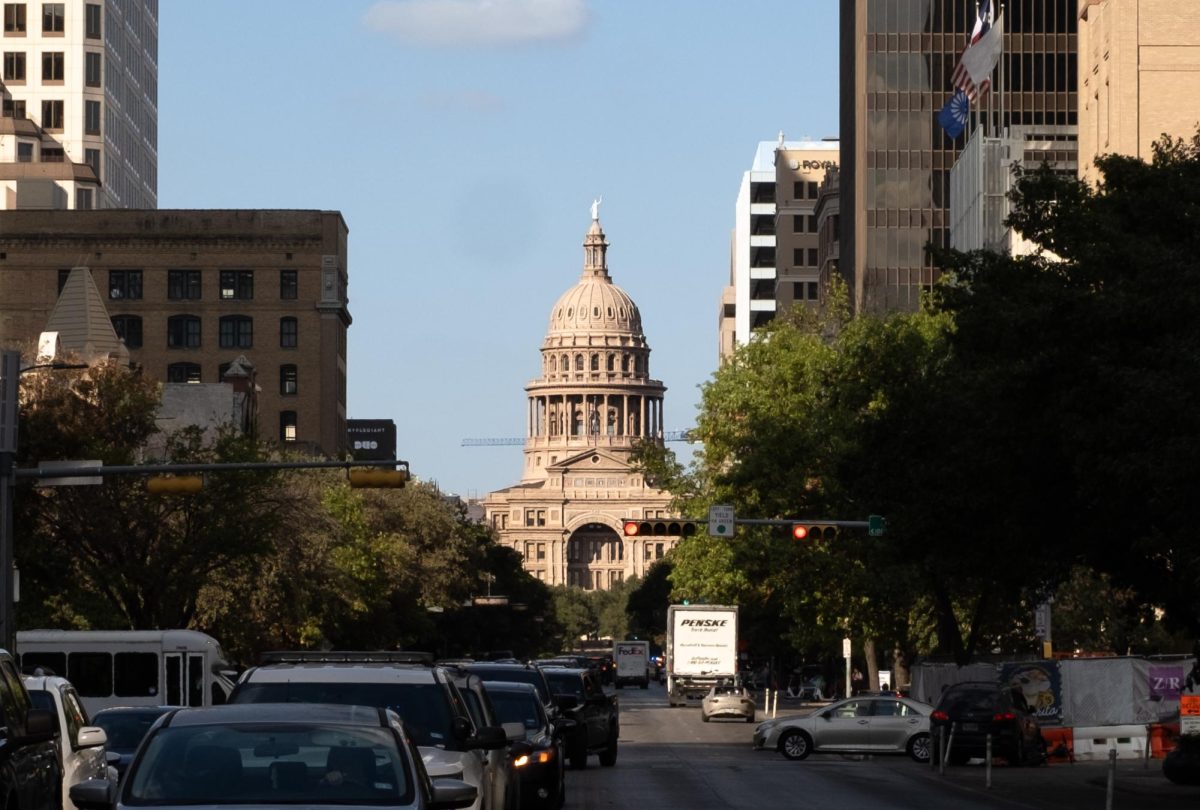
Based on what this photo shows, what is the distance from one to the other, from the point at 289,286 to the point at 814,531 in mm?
83402

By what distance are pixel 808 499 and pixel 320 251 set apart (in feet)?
229

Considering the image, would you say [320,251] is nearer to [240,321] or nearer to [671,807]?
[240,321]

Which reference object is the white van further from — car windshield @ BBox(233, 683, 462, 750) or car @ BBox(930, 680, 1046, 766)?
car windshield @ BBox(233, 683, 462, 750)

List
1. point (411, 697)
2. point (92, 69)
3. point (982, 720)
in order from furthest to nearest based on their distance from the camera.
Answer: point (92, 69) < point (982, 720) < point (411, 697)

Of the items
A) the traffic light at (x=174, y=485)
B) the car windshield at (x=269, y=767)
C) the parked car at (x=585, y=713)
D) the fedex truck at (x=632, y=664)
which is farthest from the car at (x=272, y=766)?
the fedex truck at (x=632, y=664)

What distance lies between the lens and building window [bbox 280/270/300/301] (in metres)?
127

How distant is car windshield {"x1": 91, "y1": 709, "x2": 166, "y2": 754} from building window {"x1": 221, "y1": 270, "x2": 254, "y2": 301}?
102 m

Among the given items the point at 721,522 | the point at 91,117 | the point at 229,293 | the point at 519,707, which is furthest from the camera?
the point at 91,117

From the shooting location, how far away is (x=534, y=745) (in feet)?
82.7

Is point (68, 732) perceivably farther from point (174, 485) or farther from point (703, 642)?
point (703, 642)

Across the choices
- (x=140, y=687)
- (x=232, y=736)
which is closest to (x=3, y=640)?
(x=140, y=687)

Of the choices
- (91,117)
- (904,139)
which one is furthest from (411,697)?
(91,117)

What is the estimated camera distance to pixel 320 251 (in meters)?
127

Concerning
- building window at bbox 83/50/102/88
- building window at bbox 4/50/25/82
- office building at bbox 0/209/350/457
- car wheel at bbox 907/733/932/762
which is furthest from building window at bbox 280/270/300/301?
car wheel at bbox 907/733/932/762
